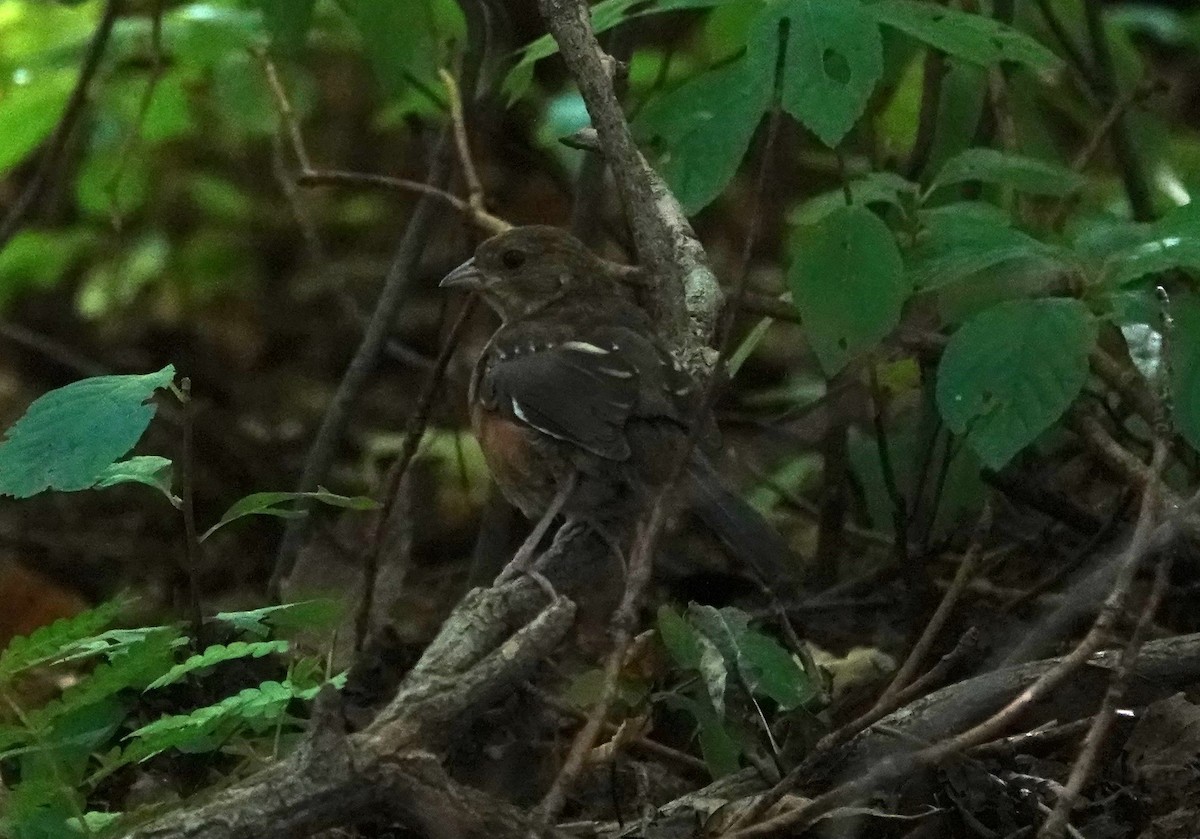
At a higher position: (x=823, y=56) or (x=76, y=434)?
(x=823, y=56)

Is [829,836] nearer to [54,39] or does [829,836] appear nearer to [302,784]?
[302,784]

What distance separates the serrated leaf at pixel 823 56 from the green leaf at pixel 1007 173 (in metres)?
0.56

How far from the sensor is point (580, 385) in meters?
3.58

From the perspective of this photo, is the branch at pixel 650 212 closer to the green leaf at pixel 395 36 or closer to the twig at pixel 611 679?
the green leaf at pixel 395 36

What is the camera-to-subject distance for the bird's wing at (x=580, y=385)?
3.44 m

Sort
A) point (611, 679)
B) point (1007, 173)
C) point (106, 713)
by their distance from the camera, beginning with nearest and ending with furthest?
point (611, 679) < point (106, 713) < point (1007, 173)

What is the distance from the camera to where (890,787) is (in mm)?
2561

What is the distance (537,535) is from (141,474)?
0.95 m

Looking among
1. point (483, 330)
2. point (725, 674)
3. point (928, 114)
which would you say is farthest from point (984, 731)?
point (483, 330)

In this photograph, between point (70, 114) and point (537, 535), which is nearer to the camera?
point (537, 535)

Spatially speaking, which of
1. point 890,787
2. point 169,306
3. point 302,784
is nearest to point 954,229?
point 890,787

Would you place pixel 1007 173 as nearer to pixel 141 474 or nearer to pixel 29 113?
pixel 141 474

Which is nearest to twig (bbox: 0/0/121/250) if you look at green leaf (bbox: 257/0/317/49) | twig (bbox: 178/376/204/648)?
green leaf (bbox: 257/0/317/49)

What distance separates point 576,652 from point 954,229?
120 cm
